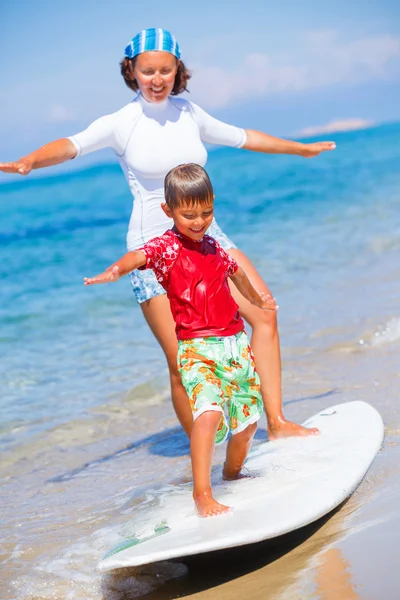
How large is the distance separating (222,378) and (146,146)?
4.32ft

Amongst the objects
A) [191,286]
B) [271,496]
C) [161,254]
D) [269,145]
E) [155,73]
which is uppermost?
[155,73]

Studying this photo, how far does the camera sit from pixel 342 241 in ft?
39.9

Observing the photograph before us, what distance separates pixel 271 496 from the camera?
3.51m

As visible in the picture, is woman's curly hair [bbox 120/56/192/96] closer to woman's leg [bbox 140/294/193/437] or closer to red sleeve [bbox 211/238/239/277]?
woman's leg [bbox 140/294/193/437]

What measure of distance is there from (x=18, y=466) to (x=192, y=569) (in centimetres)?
212

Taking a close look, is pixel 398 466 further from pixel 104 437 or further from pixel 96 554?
pixel 104 437

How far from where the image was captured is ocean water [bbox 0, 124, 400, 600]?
3598 mm

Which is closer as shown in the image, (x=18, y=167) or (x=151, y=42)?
(x=18, y=167)

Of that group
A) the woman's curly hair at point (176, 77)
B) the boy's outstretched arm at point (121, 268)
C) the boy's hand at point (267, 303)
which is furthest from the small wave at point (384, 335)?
the boy's outstretched arm at point (121, 268)

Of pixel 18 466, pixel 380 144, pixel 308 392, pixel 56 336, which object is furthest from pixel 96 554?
pixel 380 144

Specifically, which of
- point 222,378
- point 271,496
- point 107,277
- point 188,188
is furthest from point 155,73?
point 271,496

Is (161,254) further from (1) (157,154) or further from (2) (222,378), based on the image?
(1) (157,154)

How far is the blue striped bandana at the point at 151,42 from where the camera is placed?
4.28 m

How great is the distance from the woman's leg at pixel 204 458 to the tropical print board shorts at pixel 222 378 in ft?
0.12
